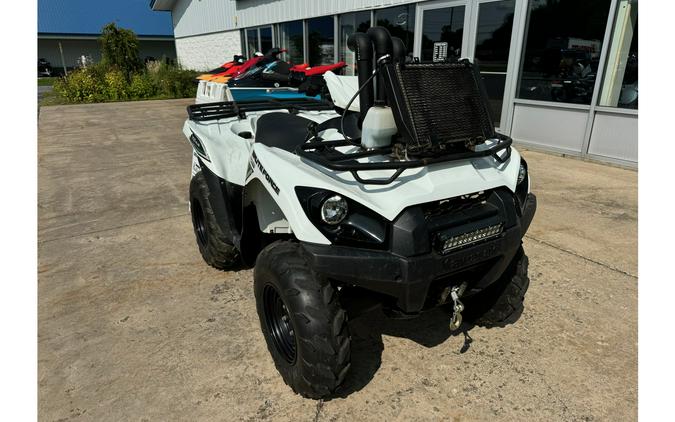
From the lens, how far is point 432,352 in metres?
2.57

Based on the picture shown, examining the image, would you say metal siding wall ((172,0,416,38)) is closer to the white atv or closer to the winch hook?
the white atv

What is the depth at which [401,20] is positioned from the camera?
31.6ft

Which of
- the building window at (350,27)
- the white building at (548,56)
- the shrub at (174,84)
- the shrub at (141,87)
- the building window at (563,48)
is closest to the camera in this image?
the white building at (548,56)

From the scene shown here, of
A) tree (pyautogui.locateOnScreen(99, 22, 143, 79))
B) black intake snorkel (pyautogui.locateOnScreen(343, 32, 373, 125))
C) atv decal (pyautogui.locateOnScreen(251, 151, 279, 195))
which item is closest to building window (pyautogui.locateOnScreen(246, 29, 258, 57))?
tree (pyautogui.locateOnScreen(99, 22, 143, 79))

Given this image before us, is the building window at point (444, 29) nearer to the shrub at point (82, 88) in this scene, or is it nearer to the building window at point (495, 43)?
the building window at point (495, 43)

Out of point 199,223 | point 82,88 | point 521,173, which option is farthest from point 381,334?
point 82,88

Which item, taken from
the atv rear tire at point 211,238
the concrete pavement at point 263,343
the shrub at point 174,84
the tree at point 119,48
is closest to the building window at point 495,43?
the concrete pavement at point 263,343

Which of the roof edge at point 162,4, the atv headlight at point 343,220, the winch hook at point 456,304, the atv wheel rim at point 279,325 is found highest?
the roof edge at point 162,4

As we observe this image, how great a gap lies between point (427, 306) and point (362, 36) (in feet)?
4.81

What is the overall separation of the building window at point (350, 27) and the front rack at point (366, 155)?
28.9 feet

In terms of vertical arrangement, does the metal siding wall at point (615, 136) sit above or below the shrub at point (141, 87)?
below

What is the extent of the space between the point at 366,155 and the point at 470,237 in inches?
24.6

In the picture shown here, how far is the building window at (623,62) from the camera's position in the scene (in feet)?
20.8

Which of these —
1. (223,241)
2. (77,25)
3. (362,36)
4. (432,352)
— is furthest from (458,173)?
(77,25)
